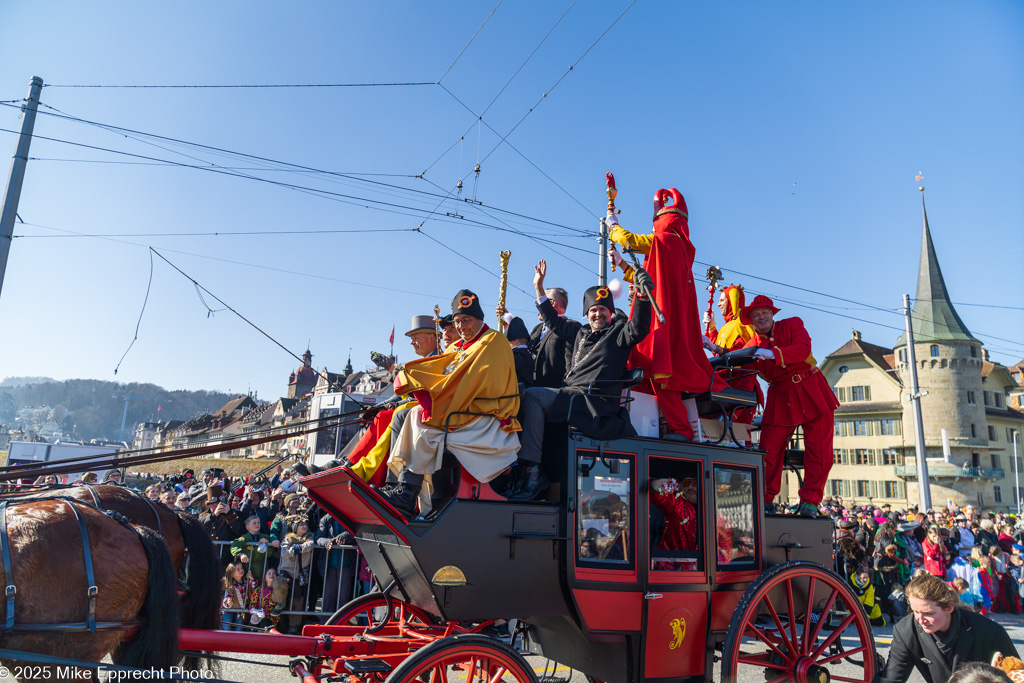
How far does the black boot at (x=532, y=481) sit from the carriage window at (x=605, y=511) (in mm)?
298

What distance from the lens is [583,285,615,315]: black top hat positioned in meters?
5.00

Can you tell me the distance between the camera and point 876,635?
9.64 metres

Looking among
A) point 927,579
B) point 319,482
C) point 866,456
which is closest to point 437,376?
point 319,482

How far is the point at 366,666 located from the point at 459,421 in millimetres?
1435

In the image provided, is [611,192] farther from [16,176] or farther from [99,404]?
[99,404]

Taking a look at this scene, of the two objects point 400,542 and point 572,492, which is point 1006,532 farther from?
point 400,542

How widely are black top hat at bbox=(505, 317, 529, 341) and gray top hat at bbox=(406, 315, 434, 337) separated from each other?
2.18 feet

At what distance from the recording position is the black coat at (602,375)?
4.22m

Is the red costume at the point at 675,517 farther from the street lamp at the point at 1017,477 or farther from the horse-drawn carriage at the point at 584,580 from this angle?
the street lamp at the point at 1017,477

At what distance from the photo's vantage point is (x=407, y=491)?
4078 mm

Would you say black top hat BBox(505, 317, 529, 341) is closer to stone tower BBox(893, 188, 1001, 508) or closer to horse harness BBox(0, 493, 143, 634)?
horse harness BBox(0, 493, 143, 634)

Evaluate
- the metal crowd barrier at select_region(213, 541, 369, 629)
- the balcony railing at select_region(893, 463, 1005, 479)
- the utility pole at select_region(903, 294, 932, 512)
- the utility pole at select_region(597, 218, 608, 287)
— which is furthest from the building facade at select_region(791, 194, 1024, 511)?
the metal crowd barrier at select_region(213, 541, 369, 629)

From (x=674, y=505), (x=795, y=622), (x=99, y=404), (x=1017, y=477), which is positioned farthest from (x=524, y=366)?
(x=99, y=404)

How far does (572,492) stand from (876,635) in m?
8.21
